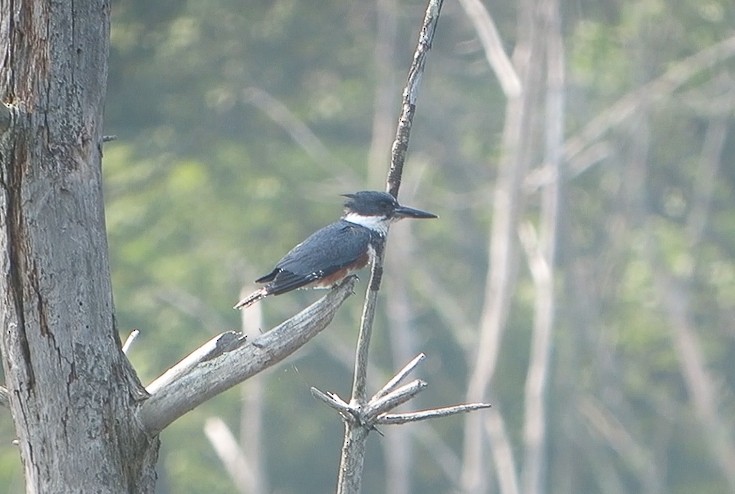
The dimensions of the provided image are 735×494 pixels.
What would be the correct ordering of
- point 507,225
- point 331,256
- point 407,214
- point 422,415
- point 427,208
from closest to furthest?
1. point 422,415
2. point 331,256
3. point 407,214
4. point 507,225
5. point 427,208

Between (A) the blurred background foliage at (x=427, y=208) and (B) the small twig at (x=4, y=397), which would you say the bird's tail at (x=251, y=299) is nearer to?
(B) the small twig at (x=4, y=397)

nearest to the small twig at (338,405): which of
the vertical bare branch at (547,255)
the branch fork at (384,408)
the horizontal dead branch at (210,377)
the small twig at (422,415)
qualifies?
the branch fork at (384,408)

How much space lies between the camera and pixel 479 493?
61.8 feet

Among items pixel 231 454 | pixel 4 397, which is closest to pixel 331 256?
pixel 4 397

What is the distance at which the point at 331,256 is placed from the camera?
7.65 meters

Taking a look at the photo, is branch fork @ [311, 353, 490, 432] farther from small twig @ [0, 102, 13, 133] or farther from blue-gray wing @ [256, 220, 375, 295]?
blue-gray wing @ [256, 220, 375, 295]

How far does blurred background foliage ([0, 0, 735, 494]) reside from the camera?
2141 centimetres

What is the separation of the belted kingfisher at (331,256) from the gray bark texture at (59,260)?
224cm

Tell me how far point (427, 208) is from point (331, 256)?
14.7m

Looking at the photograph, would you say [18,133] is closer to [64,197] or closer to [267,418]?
[64,197]

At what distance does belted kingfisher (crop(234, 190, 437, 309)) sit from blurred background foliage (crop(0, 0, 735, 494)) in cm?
1173

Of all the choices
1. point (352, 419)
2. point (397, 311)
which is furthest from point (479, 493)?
point (352, 419)

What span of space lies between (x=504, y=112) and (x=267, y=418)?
6648 millimetres

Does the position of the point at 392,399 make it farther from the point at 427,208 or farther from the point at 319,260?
the point at 427,208
